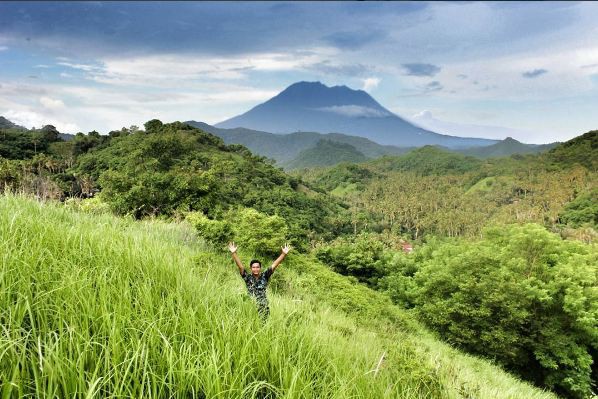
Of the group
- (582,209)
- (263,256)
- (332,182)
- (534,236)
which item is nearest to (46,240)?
(263,256)

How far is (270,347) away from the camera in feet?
8.48

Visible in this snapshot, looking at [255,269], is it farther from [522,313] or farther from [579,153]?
[579,153]

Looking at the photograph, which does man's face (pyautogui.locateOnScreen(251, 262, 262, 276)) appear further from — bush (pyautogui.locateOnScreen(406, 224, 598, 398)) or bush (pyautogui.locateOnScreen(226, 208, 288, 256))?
bush (pyautogui.locateOnScreen(406, 224, 598, 398))

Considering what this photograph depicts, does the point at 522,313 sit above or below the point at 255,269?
below

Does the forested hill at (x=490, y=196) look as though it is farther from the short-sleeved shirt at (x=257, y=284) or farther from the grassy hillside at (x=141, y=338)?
the grassy hillside at (x=141, y=338)

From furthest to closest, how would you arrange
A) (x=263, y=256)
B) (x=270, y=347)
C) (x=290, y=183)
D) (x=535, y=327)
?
(x=290, y=183) → (x=535, y=327) → (x=263, y=256) → (x=270, y=347)

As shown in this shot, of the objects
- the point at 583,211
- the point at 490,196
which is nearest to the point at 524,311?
the point at 583,211

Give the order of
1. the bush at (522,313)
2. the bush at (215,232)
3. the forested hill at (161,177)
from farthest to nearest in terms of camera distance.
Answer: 1. the forested hill at (161,177)
2. the bush at (522,313)
3. the bush at (215,232)

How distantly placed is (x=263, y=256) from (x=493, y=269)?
16.1m

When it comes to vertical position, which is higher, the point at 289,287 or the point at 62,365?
the point at 62,365

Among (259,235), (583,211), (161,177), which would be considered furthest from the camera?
(583,211)

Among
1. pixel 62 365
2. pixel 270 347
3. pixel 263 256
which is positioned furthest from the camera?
pixel 263 256

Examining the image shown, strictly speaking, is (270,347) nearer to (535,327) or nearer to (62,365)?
(62,365)

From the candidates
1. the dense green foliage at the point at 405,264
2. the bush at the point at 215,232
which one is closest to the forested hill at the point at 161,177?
the dense green foliage at the point at 405,264
